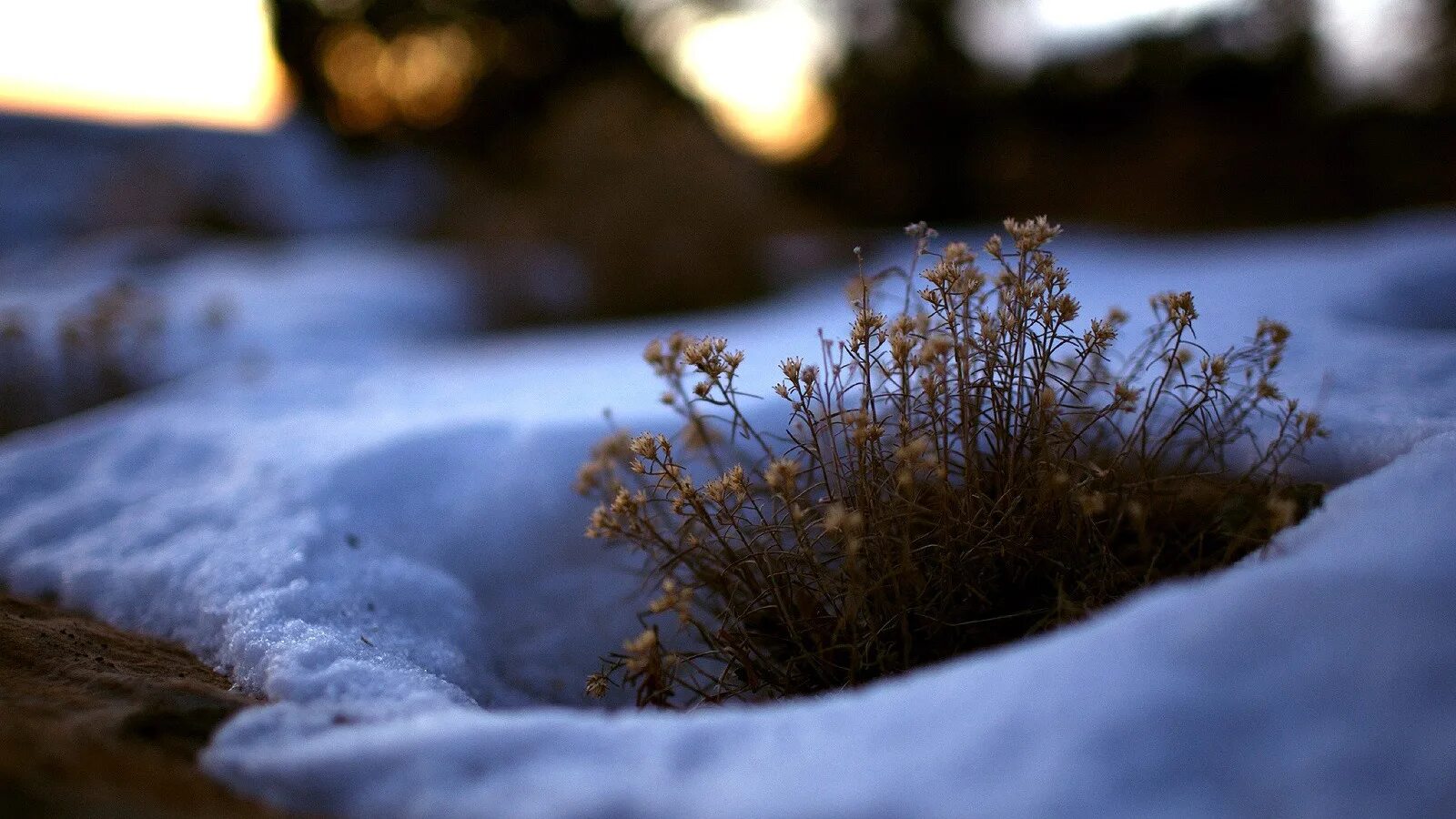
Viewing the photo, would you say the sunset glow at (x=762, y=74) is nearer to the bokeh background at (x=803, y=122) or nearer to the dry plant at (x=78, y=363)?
the bokeh background at (x=803, y=122)

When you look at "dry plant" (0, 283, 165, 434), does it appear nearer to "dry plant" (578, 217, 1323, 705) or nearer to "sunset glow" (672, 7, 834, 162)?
"dry plant" (578, 217, 1323, 705)

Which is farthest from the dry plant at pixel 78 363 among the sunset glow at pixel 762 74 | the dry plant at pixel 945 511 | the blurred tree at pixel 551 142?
the sunset glow at pixel 762 74

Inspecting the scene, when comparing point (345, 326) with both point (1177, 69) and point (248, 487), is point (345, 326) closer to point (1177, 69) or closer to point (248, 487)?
point (248, 487)

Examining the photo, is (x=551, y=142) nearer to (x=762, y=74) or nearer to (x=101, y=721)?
(x=762, y=74)

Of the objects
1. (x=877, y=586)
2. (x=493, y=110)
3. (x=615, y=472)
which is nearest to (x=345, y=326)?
(x=615, y=472)

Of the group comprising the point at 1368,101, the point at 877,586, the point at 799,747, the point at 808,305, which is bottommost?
the point at 799,747

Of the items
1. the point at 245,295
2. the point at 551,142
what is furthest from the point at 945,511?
the point at 551,142
